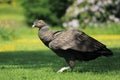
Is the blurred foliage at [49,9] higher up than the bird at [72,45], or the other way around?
the bird at [72,45]

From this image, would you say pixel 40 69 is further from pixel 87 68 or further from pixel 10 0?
pixel 10 0

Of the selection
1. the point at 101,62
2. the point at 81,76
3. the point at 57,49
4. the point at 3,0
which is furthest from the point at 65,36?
the point at 3,0

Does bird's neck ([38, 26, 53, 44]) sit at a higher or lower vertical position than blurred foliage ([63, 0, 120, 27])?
higher

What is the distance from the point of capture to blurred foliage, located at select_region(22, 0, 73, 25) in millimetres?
53375

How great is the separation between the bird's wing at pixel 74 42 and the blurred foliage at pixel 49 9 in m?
38.8

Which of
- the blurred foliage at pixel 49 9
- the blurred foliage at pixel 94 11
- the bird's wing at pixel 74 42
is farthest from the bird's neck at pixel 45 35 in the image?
the blurred foliage at pixel 49 9

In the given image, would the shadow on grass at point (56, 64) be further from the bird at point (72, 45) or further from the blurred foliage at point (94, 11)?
the blurred foliage at point (94, 11)

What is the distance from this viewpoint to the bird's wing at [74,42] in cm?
1337

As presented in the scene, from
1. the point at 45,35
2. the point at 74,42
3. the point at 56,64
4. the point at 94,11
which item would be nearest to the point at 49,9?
the point at 94,11

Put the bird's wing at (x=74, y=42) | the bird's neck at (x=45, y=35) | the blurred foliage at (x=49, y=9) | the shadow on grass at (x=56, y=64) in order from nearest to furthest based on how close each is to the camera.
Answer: the bird's wing at (x=74, y=42), the bird's neck at (x=45, y=35), the shadow on grass at (x=56, y=64), the blurred foliage at (x=49, y=9)

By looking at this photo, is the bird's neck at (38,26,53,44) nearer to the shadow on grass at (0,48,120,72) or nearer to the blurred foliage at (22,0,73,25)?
the shadow on grass at (0,48,120,72)

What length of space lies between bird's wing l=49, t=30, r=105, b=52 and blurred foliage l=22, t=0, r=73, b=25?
38804 millimetres

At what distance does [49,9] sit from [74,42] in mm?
40657

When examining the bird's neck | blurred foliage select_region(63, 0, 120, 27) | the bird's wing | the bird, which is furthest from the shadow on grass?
blurred foliage select_region(63, 0, 120, 27)
